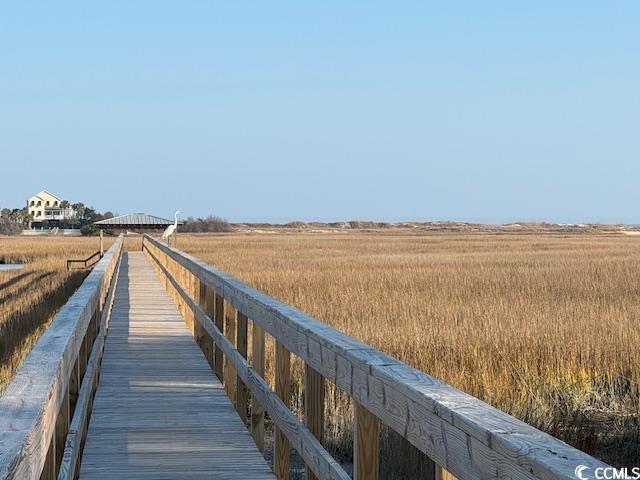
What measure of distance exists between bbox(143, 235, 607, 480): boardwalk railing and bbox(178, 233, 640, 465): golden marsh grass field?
2.11 m

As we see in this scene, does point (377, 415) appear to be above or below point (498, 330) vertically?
above

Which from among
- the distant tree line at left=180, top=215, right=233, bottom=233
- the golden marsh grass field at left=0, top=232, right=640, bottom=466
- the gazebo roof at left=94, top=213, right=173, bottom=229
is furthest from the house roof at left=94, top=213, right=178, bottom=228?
the distant tree line at left=180, top=215, right=233, bottom=233

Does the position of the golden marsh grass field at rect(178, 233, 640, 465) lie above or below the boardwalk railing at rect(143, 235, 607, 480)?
below

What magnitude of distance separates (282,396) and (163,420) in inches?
64.8

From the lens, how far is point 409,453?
19.4 ft

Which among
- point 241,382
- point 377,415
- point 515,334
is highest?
point 377,415

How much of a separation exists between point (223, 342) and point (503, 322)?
24.9 ft

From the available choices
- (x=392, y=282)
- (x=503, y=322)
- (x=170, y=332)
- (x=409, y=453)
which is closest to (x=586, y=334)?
(x=503, y=322)

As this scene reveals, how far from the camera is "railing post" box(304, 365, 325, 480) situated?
374cm

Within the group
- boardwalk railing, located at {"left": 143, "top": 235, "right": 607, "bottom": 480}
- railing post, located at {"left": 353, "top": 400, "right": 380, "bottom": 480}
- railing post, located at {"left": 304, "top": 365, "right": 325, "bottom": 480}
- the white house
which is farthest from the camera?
the white house

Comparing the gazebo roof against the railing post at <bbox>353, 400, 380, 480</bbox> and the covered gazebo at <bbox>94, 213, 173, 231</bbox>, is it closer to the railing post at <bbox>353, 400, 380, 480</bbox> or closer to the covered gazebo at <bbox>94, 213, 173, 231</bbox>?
the covered gazebo at <bbox>94, 213, 173, 231</bbox>

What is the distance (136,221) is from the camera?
48156 millimetres

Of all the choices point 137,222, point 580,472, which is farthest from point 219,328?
point 137,222

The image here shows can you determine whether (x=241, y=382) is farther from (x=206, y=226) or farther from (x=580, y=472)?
(x=206, y=226)
